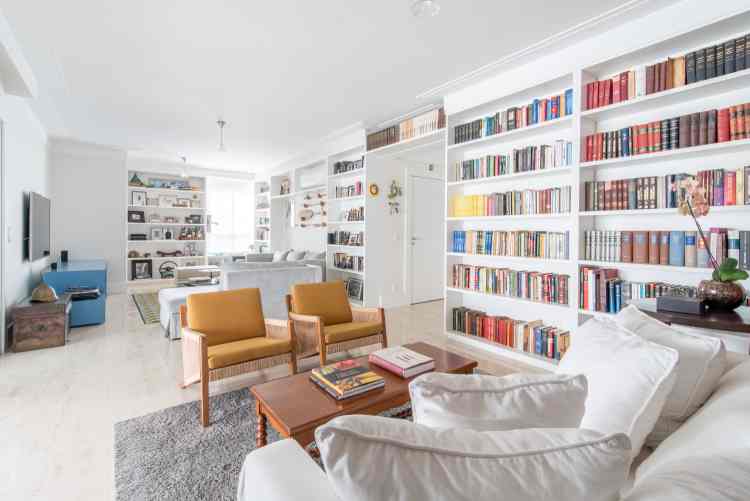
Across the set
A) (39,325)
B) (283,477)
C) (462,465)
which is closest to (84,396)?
(39,325)

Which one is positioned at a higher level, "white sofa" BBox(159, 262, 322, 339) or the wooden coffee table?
"white sofa" BBox(159, 262, 322, 339)

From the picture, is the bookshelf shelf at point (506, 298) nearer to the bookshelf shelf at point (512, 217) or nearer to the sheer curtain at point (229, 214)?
the bookshelf shelf at point (512, 217)

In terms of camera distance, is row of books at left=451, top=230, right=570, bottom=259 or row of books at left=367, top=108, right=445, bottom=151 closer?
row of books at left=451, top=230, right=570, bottom=259

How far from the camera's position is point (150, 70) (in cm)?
350

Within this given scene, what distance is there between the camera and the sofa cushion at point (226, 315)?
2.55 meters

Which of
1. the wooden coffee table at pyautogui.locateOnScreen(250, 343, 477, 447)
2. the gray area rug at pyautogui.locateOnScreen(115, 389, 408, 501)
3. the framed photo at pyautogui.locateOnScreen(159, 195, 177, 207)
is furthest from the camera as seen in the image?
the framed photo at pyautogui.locateOnScreen(159, 195, 177, 207)

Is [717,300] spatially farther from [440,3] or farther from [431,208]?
[431,208]

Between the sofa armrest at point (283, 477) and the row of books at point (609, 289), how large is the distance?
2.63 meters

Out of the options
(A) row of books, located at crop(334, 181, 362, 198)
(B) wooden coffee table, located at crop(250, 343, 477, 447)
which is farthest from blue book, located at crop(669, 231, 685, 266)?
(A) row of books, located at crop(334, 181, 362, 198)

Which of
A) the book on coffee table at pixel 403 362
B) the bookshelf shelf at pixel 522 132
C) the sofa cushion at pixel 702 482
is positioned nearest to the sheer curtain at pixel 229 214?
the bookshelf shelf at pixel 522 132

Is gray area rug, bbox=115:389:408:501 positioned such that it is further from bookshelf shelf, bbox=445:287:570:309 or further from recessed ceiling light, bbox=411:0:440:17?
recessed ceiling light, bbox=411:0:440:17

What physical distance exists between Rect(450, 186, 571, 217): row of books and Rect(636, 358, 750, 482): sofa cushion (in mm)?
2280

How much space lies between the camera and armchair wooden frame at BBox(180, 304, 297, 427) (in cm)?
222

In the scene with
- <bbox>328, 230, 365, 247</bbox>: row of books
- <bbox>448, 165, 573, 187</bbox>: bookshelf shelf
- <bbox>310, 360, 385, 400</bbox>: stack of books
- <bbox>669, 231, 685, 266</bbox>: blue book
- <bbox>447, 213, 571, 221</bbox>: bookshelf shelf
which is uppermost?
<bbox>448, 165, 573, 187</bbox>: bookshelf shelf
